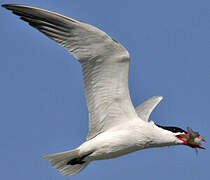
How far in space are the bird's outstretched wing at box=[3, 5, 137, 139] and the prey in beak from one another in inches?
34.5

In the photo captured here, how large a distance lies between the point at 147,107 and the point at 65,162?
6.96 ft

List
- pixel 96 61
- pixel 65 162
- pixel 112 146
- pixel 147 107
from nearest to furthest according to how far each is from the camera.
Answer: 1. pixel 96 61
2. pixel 112 146
3. pixel 65 162
4. pixel 147 107

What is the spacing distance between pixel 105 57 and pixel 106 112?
973mm

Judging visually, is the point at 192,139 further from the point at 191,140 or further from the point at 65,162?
the point at 65,162

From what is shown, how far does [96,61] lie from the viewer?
27.1 feet

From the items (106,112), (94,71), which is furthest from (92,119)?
(94,71)

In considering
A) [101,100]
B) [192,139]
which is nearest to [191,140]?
[192,139]

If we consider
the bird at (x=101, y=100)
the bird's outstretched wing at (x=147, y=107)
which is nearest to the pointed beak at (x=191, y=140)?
the bird at (x=101, y=100)

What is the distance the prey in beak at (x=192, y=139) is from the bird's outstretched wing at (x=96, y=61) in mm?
876

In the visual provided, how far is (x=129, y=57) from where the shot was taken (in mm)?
8172

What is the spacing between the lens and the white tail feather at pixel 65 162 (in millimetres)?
8758

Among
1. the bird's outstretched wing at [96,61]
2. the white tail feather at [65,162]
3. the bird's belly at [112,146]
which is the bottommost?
the white tail feather at [65,162]

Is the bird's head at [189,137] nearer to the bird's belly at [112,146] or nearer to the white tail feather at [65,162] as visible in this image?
the bird's belly at [112,146]

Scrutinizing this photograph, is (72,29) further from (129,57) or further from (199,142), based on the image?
(199,142)
